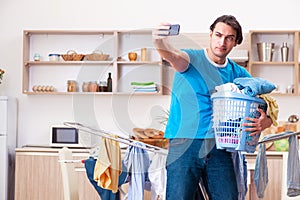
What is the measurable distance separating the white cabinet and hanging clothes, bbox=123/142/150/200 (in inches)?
88.2

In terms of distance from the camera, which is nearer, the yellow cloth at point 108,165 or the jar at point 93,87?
the yellow cloth at point 108,165

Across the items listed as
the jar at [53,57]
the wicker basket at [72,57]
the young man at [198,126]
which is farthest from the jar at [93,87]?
the young man at [198,126]

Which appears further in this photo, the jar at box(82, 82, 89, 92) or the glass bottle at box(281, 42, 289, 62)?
the jar at box(82, 82, 89, 92)

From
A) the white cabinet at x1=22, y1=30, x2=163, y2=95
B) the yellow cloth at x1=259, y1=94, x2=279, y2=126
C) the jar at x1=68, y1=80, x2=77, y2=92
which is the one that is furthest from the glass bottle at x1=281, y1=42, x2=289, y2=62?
the yellow cloth at x1=259, y1=94, x2=279, y2=126

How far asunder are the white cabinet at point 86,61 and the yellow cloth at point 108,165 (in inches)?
93.3

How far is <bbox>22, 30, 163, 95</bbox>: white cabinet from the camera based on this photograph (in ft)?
19.3

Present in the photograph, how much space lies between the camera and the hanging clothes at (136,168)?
3572 millimetres

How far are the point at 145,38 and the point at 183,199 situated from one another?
3616 millimetres

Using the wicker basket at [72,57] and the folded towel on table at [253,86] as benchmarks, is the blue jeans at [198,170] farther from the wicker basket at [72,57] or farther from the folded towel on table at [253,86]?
the wicker basket at [72,57]

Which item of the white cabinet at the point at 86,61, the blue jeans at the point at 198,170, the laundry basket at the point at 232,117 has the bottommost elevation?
the blue jeans at the point at 198,170

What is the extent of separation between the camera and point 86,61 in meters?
5.84

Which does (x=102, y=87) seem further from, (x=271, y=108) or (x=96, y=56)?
(x=271, y=108)

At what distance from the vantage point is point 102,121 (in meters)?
5.99

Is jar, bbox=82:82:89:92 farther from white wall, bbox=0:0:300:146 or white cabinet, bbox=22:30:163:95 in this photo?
white wall, bbox=0:0:300:146
